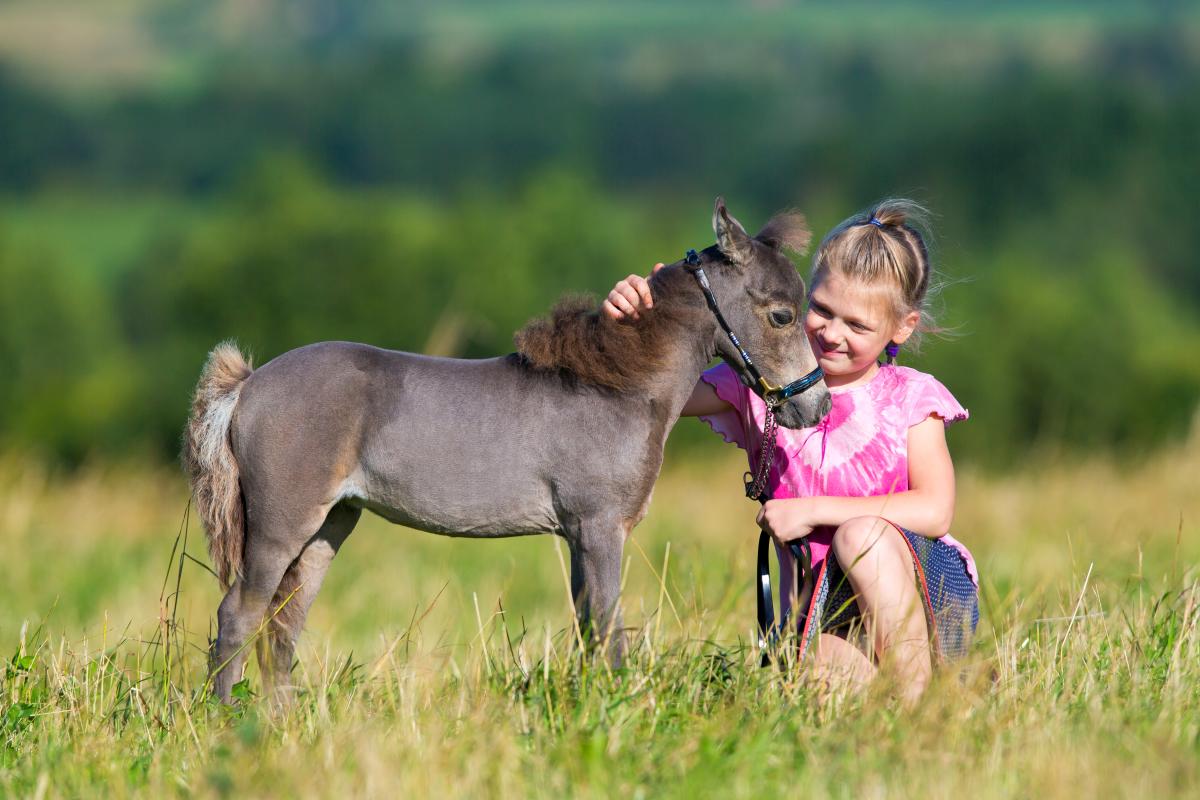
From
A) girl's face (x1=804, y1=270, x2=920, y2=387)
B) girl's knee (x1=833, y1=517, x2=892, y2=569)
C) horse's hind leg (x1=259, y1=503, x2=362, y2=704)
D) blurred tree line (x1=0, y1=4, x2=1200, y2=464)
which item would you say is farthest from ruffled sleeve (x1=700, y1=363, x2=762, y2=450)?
horse's hind leg (x1=259, y1=503, x2=362, y2=704)

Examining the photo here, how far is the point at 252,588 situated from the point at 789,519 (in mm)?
1938

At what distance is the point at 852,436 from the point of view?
17.1 feet

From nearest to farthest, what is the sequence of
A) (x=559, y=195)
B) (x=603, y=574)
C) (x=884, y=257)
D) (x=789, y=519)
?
1. (x=603, y=574)
2. (x=789, y=519)
3. (x=884, y=257)
4. (x=559, y=195)

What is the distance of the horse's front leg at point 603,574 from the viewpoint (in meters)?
4.54

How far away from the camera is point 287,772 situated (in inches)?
147

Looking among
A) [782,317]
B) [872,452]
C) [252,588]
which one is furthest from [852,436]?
[252,588]

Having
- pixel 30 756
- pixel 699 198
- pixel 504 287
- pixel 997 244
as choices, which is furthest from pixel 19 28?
pixel 30 756

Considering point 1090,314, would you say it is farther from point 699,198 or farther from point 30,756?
point 30,756

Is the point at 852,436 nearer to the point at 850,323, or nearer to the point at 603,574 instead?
the point at 850,323

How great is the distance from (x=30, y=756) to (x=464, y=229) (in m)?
30.8

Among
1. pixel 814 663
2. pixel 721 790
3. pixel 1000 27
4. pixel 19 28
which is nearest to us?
pixel 721 790

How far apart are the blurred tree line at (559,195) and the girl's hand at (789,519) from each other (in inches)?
52.1

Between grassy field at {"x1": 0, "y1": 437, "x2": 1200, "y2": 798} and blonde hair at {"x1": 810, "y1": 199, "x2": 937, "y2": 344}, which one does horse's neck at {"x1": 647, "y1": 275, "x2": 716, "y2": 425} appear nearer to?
Answer: blonde hair at {"x1": 810, "y1": 199, "x2": 937, "y2": 344}

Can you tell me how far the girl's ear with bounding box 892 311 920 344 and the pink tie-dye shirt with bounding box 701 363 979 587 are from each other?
0.14 metres
